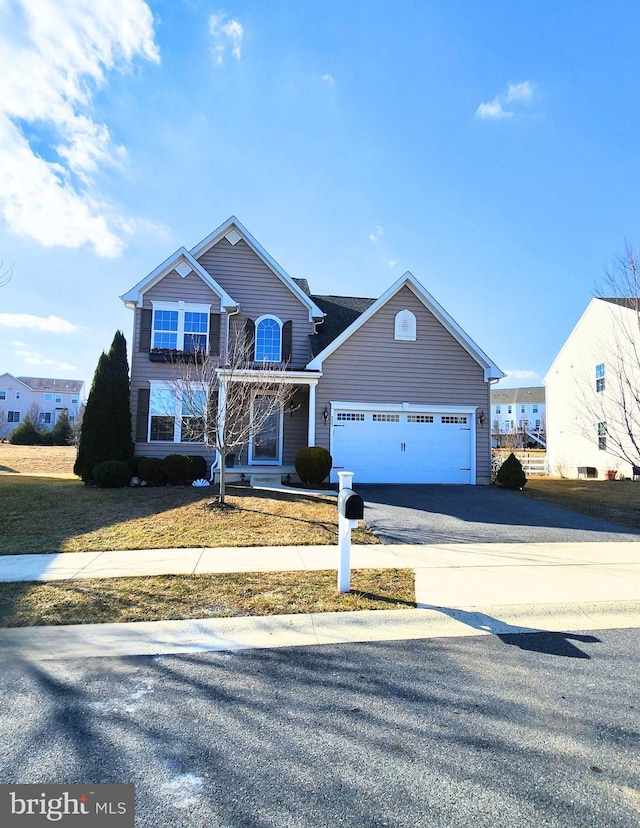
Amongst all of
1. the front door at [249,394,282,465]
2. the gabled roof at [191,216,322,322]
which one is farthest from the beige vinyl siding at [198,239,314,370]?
the front door at [249,394,282,465]

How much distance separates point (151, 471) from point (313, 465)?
517cm

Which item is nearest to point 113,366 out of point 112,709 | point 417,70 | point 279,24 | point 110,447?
point 110,447

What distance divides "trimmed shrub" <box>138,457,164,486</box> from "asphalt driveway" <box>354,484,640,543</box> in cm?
655

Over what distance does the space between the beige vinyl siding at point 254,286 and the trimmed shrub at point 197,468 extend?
5666 mm

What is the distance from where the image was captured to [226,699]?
3.13 metres

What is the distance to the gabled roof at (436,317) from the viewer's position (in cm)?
1565

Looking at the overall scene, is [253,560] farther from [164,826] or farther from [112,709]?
[164,826]

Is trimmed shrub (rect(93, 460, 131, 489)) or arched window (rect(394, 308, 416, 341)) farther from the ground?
arched window (rect(394, 308, 416, 341))

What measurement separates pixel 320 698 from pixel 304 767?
718 mm

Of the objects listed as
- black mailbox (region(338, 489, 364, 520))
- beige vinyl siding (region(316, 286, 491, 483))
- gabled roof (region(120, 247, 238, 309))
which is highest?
gabled roof (region(120, 247, 238, 309))

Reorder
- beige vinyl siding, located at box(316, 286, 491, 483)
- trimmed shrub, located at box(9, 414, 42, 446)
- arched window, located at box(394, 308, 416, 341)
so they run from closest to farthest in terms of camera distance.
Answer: beige vinyl siding, located at box(316, 286, 491, 483), arched window, located at box(394, 308, 416, 341), trimmed shrub, located at box(9, 414, 42, 446)

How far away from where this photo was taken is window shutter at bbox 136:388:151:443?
1584 cm

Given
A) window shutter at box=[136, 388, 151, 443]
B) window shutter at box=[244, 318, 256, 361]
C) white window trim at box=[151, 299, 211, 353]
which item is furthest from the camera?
window shutter at box=[244, 318, 256, 361]

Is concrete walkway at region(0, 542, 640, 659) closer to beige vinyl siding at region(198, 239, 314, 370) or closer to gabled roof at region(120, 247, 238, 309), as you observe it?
gabled roof at region(120, 247, 238, 309)
